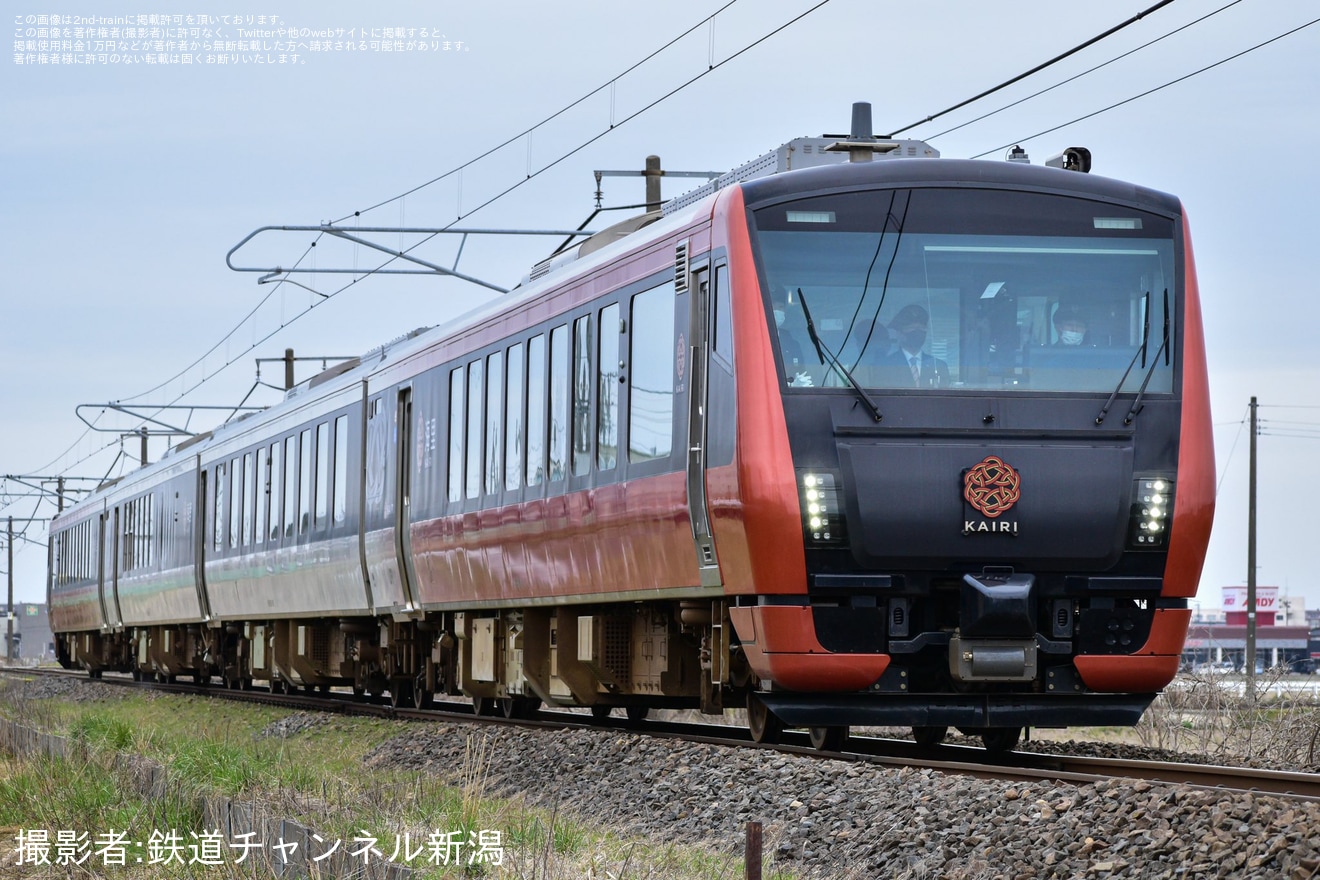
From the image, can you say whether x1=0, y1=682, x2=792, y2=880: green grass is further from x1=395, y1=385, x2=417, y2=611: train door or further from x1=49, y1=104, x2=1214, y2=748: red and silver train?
x1=49, y1=104, x2=1214, y2=748: red and silver train

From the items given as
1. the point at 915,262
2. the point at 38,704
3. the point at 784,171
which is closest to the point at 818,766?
the point at 915,262

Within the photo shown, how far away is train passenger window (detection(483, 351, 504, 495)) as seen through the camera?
14.5 m

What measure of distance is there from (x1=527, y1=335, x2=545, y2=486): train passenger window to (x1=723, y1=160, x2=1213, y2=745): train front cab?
3.49 m

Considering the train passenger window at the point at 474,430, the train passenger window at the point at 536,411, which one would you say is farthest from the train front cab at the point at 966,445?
the train passenger window at the point at 474,430

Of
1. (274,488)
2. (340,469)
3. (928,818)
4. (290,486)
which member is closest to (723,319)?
(928,818)

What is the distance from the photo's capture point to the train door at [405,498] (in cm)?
1712

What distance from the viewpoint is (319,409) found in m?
21.3

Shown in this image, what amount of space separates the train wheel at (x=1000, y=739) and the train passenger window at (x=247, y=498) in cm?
1435

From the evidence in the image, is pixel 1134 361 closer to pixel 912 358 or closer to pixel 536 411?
pixel 912 358

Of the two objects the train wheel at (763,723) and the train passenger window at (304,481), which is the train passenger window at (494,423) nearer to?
the train wheel at (763,723)

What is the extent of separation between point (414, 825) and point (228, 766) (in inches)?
139

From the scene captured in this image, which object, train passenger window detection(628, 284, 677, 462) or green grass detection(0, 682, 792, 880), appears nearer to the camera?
green grass detection(0, 682, 792, 880)

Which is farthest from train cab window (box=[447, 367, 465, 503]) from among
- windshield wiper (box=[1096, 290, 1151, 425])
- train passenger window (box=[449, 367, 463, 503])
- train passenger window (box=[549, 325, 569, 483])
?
windshield wiper (box=[1096, 290, 1151, 425])

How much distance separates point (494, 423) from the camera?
14.7 metres
